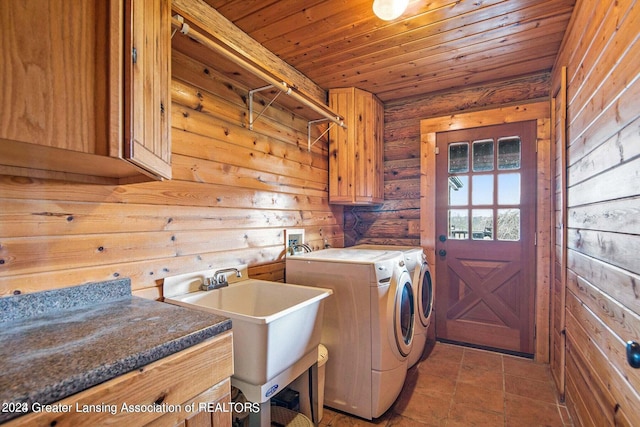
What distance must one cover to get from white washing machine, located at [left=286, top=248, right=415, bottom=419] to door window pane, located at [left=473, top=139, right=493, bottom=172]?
1415 mm

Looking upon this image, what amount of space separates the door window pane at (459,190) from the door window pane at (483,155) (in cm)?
14

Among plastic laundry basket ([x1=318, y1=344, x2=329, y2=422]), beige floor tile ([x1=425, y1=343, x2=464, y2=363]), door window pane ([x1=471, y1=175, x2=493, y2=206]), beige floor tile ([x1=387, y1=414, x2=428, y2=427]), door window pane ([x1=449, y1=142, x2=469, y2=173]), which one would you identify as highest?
door window pane ([x1=449, y1=142, x2=469, y2=173])

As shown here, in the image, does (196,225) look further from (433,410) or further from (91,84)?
(433,410)

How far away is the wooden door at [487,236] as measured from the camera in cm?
250

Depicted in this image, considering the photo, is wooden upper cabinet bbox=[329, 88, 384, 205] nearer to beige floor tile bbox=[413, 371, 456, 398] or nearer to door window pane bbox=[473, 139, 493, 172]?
door window pane bbox=[473, 139, 493, 172]

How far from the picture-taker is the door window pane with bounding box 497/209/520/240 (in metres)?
2.53

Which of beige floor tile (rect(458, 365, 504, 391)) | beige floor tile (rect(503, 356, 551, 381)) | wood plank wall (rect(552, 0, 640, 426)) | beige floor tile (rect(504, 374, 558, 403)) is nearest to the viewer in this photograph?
wood plank wall (rect(552, 0, 640, 426))

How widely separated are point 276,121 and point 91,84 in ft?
4.85

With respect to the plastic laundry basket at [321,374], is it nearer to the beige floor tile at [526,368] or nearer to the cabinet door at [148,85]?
the cabinet door at [148,85]

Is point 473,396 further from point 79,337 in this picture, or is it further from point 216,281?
point 79,337

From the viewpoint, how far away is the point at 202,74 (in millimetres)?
1621

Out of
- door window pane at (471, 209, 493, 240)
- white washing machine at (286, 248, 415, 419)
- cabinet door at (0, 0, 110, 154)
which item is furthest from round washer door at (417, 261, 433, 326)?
cabinet door at (0, 0, 110, 154)

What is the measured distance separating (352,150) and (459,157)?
3.34 feet

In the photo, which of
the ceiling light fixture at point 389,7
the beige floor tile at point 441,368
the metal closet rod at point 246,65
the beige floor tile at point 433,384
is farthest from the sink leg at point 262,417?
the ceiling light fixture at point 389,7
